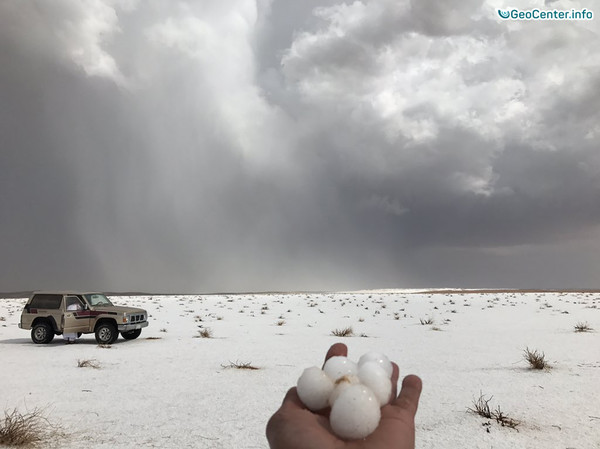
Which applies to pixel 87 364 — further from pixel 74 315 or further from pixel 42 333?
pixel 42 333

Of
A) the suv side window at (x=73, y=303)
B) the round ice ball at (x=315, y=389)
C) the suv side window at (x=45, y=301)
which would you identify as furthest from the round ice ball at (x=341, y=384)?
the suv side window at (x=45, y=301)

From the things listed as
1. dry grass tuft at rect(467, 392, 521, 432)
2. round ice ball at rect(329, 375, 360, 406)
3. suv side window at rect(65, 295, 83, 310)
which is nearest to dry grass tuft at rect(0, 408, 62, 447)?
round ice ball at rect(329, 375, 360, 406)

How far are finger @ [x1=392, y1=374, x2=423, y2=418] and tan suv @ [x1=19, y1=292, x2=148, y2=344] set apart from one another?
13.5m

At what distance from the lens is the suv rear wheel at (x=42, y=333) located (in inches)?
587

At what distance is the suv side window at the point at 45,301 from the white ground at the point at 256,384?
4.46 feet

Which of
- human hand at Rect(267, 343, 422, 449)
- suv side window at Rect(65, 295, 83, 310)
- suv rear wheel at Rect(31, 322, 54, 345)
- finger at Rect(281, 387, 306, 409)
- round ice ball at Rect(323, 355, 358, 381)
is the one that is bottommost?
suv rear wheel at Rect(31, 322, 54, 345)

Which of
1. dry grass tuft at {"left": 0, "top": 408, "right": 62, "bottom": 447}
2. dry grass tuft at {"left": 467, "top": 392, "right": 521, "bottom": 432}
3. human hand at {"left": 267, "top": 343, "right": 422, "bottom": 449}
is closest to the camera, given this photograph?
human hand at {"left": 267, "top": 343, "right": 422, "bottom": 449}

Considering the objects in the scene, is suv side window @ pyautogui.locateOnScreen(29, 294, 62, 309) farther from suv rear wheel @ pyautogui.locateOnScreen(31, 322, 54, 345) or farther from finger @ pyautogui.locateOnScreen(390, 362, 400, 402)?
finger @ pyautogui.locateOnScreen(390, 362, 400, 402)

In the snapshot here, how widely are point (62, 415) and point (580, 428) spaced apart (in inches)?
297

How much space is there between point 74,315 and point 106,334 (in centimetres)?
132

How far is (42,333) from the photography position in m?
15.0

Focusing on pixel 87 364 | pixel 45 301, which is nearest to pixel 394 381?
pixel 87 364

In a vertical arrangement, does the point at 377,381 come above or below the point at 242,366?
above

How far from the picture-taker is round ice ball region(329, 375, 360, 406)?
2.77 m
